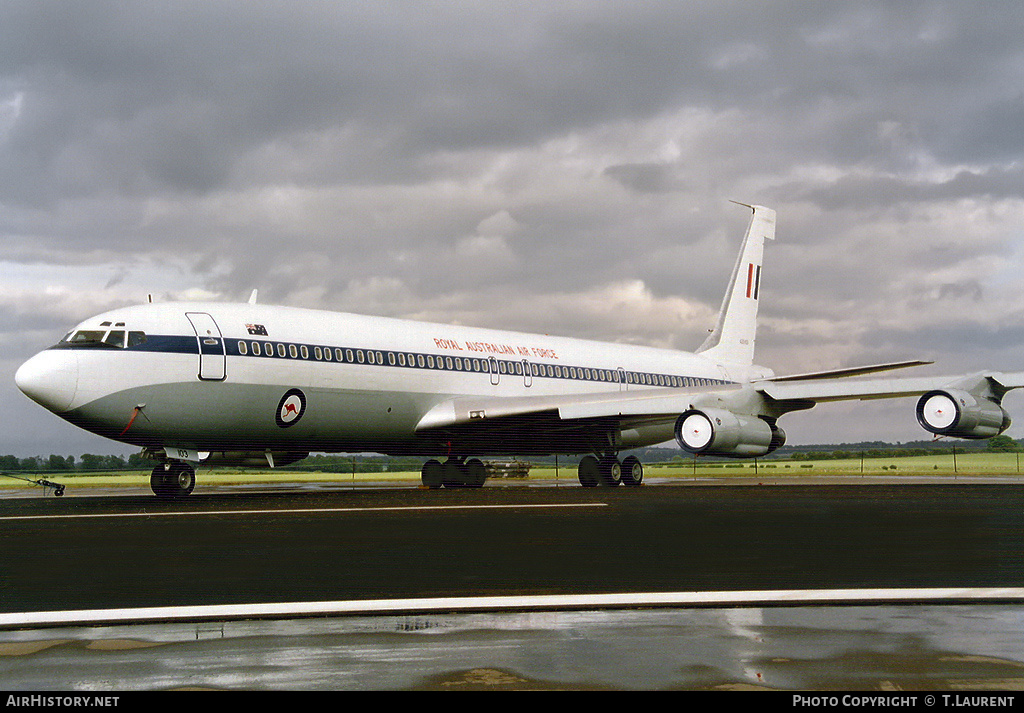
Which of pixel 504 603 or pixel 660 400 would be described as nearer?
pixel 504 603

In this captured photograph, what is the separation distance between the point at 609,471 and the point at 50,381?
18836 mm

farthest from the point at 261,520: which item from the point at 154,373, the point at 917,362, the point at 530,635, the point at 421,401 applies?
the point at 917,362

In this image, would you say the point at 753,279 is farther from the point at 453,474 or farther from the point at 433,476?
the point at 433,476

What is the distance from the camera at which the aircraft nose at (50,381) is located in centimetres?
2114

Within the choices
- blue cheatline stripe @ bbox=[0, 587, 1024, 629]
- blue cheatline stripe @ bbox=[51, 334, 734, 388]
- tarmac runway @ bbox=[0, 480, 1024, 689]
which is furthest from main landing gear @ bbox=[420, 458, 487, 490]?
blue cheatline stripe @ bbox=[0, 587, 1024, 629]

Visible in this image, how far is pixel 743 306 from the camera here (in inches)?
1778

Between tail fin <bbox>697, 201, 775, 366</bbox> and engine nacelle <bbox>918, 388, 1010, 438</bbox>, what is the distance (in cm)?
1727

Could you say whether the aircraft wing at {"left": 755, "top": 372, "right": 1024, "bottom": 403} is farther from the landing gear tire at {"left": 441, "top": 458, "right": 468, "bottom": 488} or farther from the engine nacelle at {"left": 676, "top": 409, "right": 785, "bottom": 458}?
the landing gear tire at {"left": 441, "top": 458, "right": 468, "bottom": 488}

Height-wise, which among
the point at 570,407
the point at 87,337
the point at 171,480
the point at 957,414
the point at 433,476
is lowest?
the point at 433,476

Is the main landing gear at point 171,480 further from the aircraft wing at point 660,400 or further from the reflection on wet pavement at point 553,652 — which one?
the reflection on wet pavement at point 553,652

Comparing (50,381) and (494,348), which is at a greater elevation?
(494,348)

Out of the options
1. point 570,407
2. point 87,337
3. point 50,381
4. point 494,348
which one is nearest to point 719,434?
point 570,407

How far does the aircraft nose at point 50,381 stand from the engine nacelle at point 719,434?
15.7m

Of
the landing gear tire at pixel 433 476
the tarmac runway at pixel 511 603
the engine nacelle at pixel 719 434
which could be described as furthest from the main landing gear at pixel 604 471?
the tarmac runway at pixel 511 603
